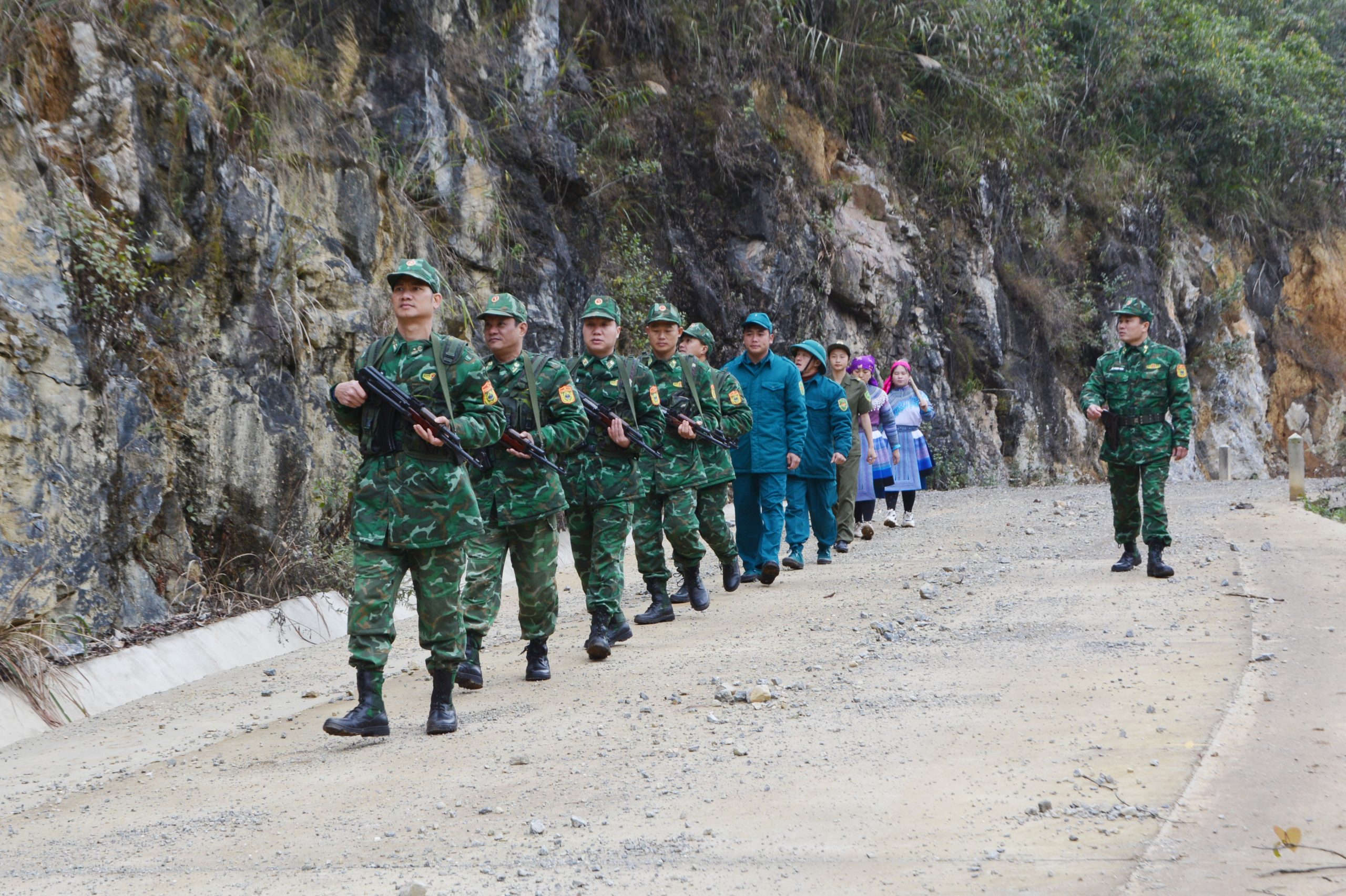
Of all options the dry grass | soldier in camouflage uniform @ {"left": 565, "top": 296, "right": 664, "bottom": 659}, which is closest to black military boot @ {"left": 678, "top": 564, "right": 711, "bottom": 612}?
soldier in camouflage uniform @ {"left": 565, "top": 296, "right": 664, "bottom": 659}

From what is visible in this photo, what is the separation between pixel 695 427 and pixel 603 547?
1.46 m

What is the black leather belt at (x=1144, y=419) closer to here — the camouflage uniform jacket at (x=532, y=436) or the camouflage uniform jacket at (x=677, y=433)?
the camouflage uniform jacket at (x=677, y=433)

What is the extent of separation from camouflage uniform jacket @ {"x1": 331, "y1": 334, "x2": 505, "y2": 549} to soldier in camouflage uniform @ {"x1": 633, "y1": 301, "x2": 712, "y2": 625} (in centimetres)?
243

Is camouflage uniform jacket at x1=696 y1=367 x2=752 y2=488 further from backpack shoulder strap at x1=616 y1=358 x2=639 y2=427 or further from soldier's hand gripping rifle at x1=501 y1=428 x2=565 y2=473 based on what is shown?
soldier's hand gripping rifle at x1=501 y1=428 x2=565 y2=473

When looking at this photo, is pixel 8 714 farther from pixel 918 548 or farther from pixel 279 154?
pixel 918 548

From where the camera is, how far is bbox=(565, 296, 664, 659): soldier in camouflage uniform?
23.7ft

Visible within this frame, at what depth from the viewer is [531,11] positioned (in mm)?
15477

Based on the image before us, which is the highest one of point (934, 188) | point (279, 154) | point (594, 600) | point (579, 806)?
point (934, 188)

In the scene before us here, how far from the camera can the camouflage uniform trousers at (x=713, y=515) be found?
9.10 metres

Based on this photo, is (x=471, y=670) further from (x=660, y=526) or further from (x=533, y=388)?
(x=660, y=526)

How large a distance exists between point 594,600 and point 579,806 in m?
2.82

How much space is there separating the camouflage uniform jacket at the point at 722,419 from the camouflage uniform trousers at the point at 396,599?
10.6 ft

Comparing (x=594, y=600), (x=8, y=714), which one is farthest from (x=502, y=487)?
(x=8, y=714)

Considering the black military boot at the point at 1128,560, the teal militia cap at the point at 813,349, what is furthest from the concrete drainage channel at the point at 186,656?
the black military boot at the point at 1128,560
